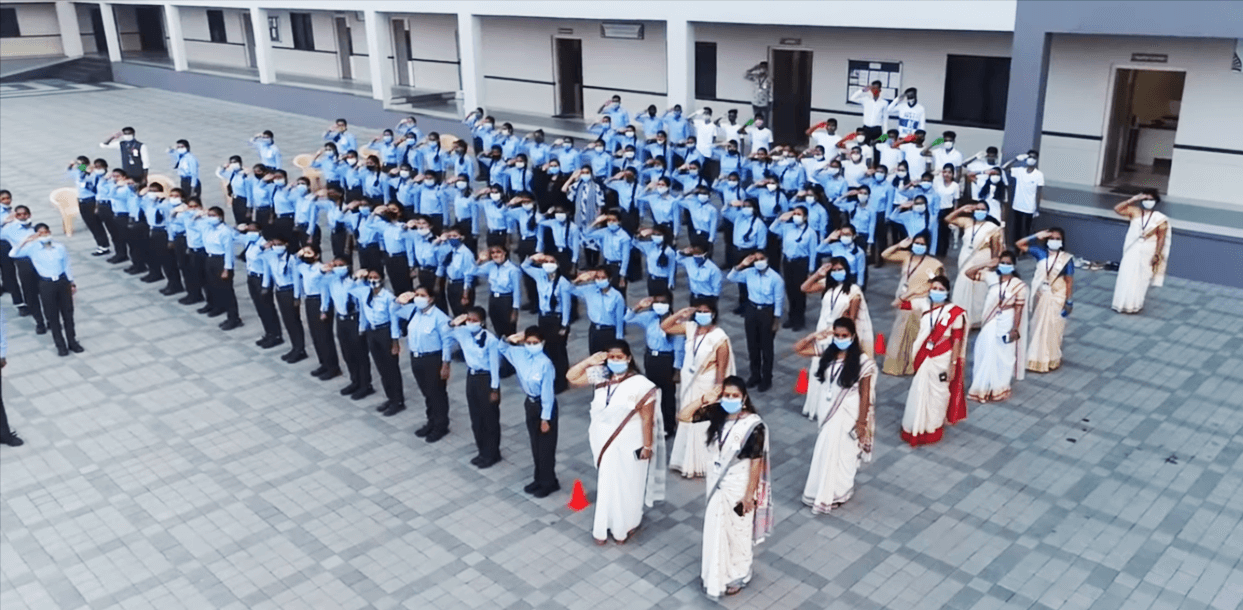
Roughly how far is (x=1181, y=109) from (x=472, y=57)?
13.4 metres

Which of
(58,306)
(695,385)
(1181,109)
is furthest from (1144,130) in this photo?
(58,306)

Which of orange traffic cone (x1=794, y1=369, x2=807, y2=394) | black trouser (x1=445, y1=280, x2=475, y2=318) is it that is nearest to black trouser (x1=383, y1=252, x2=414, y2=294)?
black trouser (x1=445, y1=280, x2=475, y2=318)

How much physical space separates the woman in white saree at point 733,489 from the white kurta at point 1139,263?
704 cm

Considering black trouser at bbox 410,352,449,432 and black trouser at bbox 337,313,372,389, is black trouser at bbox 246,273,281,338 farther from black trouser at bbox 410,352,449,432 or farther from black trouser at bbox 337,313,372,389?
black trouser at bbox 410,352,449,432

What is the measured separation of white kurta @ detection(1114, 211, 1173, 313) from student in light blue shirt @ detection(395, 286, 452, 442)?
8.01 metres

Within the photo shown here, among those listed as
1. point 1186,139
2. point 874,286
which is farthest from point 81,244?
point 1186,139

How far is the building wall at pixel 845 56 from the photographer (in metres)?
16.2

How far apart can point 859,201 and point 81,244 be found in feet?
39.6

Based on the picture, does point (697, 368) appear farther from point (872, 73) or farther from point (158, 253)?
point (872, 73)

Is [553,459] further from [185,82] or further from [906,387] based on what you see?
[185,82]

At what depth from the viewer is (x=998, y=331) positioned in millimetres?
9445

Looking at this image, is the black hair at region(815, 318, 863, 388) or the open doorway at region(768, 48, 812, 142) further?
the open doorway at region(768, 48, 812, 142)

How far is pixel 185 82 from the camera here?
100 feet

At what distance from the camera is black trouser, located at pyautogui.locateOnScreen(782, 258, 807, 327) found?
442 inches
